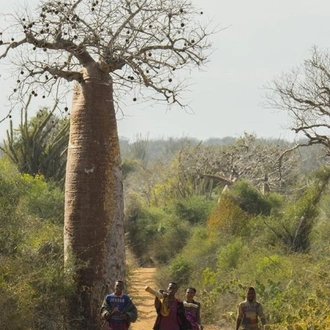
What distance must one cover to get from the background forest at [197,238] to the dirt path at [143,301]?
0.49 meters

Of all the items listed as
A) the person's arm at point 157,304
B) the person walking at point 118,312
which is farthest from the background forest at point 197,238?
the person's arm at point 157,304

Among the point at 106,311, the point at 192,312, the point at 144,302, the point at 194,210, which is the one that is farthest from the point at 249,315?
the point at 194,210

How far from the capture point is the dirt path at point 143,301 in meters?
11.4

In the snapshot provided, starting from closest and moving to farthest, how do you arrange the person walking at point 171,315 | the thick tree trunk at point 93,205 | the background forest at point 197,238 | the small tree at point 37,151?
1. the person walking at point 171,315
2. the background forest at point 197,238
3. the thick tree trunk at point 93,205
4. the small tree at point 37,151

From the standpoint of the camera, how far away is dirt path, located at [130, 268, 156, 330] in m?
11.4

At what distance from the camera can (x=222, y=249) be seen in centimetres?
1497

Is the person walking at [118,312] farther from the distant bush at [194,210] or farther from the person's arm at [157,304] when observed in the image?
the distant bush at [194,210]

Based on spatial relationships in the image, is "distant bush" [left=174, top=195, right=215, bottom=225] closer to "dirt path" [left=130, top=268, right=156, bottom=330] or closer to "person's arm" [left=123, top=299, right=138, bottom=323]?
"dirt path" [left=130, top=268, right=156, bottom=330]

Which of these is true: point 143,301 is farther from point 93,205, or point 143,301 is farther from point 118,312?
point 118,312

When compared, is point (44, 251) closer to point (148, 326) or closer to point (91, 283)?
point (91, 283)

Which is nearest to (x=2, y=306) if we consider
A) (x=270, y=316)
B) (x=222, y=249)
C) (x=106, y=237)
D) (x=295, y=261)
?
(x=106, y=237)

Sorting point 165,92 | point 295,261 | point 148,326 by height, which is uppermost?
point 165,92

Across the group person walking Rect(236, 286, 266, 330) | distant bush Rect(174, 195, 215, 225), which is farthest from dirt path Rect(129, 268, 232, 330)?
person walking Rect(236, 286, 266, 330)

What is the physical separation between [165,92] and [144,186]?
30290 millimetres
